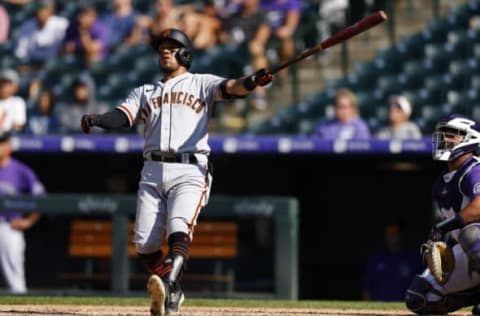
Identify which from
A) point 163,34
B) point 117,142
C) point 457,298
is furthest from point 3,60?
point 457,298

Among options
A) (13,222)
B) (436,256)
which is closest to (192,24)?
(13,222)

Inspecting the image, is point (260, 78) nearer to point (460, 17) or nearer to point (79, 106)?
point (79, 106)

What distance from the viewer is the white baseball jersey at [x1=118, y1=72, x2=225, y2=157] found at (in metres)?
6.50

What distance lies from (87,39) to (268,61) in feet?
6.86

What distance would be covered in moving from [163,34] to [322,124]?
4562 mm

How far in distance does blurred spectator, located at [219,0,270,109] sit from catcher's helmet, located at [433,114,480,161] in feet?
17.9

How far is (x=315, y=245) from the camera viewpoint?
12.0 m

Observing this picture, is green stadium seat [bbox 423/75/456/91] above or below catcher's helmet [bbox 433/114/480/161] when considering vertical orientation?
above

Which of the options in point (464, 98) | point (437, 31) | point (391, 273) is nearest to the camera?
point (391, 273)

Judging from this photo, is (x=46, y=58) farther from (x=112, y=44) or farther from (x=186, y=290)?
(x=186, y=290)

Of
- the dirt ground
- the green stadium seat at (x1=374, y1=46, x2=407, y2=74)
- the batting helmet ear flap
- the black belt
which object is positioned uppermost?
the green stadium seat at (x1=374, y1=46, x2=407, y2=74)

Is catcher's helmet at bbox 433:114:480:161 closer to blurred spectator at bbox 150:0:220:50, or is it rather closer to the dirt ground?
the dirt ground

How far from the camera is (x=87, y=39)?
12.9 metres

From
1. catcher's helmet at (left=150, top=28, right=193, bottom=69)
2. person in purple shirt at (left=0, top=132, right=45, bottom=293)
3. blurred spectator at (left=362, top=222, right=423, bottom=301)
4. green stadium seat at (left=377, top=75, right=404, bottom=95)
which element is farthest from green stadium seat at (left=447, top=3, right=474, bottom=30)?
catcher's helmet at (left=150, top=28, right=193, bottom=69)
